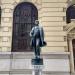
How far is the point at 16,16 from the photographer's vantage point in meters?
19.0

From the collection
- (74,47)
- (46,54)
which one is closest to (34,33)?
(46,54)

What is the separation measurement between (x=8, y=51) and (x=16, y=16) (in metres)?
2.97

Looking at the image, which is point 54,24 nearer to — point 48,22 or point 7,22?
point 48,22

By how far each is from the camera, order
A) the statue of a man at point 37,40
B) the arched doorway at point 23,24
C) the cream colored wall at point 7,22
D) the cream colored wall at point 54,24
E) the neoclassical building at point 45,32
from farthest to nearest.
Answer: the arched doorway at point 23,24 < the cream colored wall at point 7,22 < the cream colored wall at point 54,24 < the neoclassical building at point 45,32 < the statue of a man at point 37,40

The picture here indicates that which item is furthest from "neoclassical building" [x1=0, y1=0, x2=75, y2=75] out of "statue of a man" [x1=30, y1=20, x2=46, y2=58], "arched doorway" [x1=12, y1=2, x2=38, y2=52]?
"statue of a man" [x1=30, y1=20, x2=46, y2=58]

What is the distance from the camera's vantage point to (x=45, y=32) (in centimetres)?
1802

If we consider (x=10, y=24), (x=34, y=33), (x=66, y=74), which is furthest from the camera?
(x=10, y=24)

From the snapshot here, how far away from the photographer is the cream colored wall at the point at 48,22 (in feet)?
58.4

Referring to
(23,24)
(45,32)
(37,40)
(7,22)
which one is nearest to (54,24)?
(45,32)

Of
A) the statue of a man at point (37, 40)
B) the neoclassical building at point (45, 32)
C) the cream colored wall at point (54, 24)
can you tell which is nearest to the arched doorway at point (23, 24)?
the neoclassical building at point (45, 32)

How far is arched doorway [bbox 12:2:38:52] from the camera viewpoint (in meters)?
18.3

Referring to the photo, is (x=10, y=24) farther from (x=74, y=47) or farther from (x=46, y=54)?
(x=74, y=47)

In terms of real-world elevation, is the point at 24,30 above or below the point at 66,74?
above

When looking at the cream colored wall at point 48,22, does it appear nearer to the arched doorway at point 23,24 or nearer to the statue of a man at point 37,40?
the arched doorway at point 23,24
